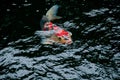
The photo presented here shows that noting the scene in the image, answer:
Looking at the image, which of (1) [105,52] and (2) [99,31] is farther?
(2) [99,31]

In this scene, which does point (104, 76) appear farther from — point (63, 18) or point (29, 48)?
point (63, 18)

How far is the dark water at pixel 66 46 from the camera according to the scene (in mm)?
11266

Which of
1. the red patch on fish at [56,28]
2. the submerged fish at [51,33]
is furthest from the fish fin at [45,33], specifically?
the red patch on fish at [56,28]

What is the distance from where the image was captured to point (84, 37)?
43.9 feet

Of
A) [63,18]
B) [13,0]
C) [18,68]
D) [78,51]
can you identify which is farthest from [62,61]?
[13,0]

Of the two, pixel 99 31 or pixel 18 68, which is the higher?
pixel 99 31

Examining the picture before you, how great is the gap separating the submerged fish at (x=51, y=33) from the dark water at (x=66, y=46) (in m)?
0.31

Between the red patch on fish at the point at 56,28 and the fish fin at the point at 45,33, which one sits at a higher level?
the red patch on fish at the point at 56,28

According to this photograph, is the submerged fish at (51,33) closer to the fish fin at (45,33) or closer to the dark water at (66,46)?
the fish fin at (45,33)

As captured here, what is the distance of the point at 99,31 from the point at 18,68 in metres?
4.57

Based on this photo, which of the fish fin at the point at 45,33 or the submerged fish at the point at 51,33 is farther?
the fish fin at the point at 45,33

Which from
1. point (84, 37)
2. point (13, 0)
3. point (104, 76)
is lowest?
point (104, 76)

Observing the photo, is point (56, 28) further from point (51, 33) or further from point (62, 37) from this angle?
point (62, 37)

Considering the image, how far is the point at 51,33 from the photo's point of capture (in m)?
13.5
